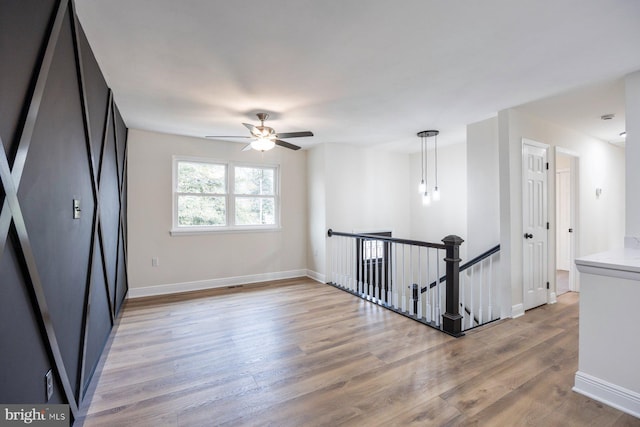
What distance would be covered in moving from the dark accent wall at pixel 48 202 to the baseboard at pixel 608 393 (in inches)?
129

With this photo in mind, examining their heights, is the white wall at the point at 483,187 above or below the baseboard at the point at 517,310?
above

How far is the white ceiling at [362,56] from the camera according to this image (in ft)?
5.61

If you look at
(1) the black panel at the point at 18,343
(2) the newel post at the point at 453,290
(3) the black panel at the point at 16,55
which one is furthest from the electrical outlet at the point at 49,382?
(2) the newel post at the point at 453,290

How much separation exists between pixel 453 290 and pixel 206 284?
3.77 metres

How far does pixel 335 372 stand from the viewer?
2262 mm

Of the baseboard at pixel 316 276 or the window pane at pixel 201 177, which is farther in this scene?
the baseboard at pixel 316 276

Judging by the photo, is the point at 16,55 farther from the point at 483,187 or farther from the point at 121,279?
the point at 483,187

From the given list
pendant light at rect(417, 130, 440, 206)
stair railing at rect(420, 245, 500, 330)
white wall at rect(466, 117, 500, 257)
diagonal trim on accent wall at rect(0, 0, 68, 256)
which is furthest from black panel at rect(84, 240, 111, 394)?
white wall at rect(466, 117, 500, 257)

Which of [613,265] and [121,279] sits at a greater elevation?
[613,265]

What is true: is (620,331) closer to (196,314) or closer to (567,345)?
(567,345)

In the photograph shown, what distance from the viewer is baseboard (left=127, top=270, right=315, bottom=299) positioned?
426cm

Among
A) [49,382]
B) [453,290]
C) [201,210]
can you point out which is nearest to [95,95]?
[49,382]

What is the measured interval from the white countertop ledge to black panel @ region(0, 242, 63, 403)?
3252 mm

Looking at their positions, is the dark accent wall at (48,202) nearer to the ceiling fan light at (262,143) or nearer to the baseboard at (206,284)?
the ceiling fan light at (262,143)
